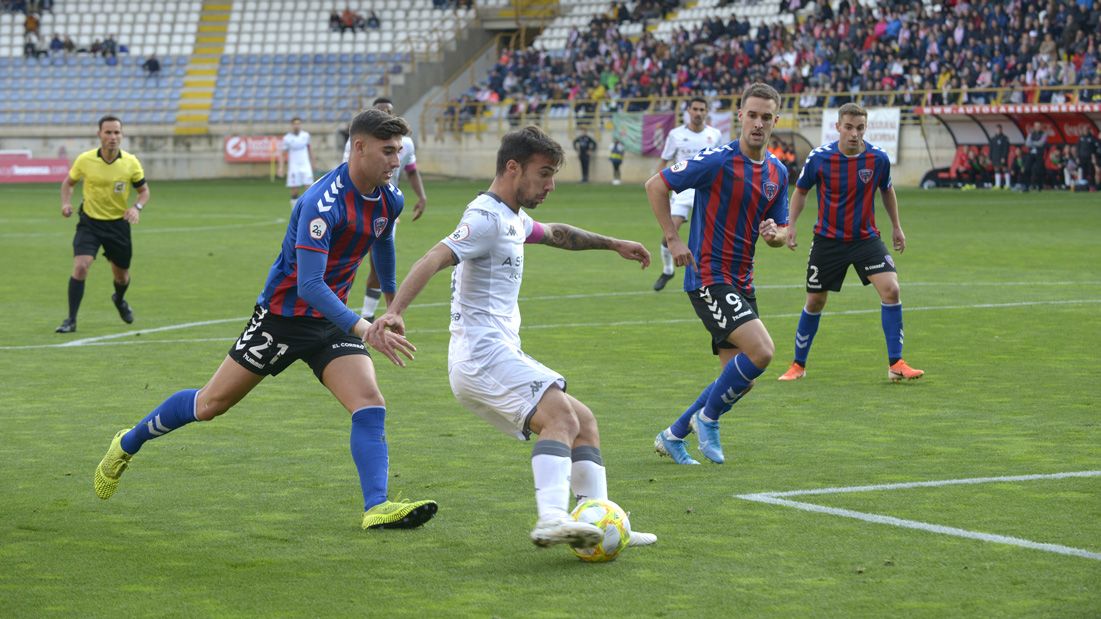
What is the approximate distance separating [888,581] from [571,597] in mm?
1164

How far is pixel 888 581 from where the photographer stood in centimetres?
575

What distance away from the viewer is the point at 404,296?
6273mm

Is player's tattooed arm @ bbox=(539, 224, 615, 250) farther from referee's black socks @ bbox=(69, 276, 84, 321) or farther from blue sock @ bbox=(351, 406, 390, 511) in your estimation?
referee's black socks @ bbox=(69, 276, 84, 321)

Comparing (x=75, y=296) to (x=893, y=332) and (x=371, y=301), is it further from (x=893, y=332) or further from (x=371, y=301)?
(x=893, y=332)

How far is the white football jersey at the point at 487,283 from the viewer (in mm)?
6418

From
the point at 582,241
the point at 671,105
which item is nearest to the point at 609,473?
the point at 582,241

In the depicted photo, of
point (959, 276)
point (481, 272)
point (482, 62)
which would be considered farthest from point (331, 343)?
point (482, 62)

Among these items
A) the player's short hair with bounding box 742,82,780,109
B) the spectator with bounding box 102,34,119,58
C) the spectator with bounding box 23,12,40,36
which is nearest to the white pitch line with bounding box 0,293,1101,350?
the player's short hair with bounding box 742,82,780,109

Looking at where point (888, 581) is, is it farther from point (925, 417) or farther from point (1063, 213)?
point (1063, 213)

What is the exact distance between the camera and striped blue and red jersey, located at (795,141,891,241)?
11.8m

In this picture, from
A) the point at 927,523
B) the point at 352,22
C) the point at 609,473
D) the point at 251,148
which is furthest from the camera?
A: the point at 352,22

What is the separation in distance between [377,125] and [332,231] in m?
0.51

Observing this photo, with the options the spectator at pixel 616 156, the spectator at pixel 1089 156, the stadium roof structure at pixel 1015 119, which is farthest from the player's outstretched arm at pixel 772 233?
the spectator at pixel 616 156

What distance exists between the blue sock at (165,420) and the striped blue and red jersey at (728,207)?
3.04 metres
